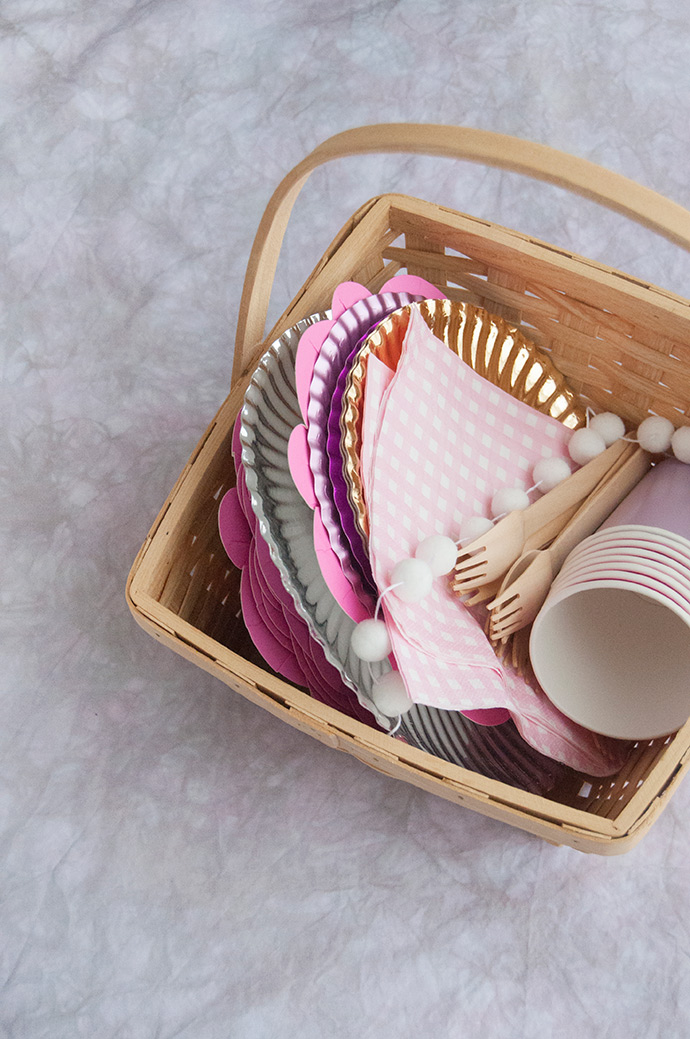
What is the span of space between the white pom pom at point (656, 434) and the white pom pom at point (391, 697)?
25cm

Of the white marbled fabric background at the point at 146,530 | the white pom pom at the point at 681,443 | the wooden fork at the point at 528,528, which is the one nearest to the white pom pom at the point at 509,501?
the wooden fork at the point at 528,528

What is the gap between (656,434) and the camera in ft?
2.27

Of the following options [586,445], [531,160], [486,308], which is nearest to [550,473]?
[586,445]

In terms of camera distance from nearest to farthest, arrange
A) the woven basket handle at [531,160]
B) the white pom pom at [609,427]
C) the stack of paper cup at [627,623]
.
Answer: the woven basket handle at [531,160] < the stack of paper cup at [627,623] < the white pom pom at [609,427]

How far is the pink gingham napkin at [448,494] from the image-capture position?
60 centimetres

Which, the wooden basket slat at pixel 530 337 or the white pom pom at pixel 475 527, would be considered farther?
the white pom pom at pixel 475 527

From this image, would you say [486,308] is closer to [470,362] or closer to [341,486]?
[470,362]

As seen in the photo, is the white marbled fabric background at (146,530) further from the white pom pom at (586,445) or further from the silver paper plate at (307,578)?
the white pom pom at (586,445)

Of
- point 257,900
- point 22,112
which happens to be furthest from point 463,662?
point 22,112

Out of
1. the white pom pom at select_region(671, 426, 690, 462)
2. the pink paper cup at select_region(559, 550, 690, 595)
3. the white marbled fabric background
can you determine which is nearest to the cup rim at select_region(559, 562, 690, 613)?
the pink paper cup at select_region(559, 550, 690, 595)

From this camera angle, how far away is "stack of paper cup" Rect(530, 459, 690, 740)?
1.99 ft

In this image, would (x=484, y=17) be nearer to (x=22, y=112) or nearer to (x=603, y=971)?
(x=22, y=112)

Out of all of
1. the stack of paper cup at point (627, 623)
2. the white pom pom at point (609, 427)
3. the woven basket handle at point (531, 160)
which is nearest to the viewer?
the woven basket handle at point (531, 160)

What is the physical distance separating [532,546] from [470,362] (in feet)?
0.46
